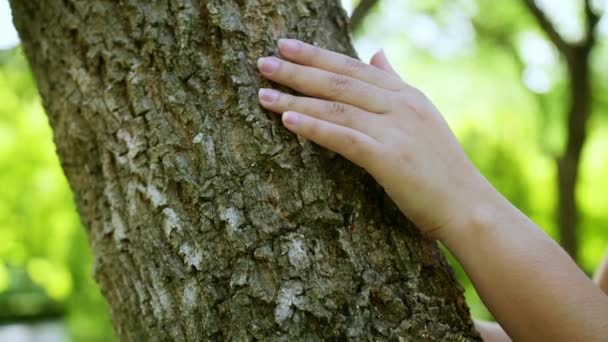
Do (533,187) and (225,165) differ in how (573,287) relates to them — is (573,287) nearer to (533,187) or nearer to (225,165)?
(225,165)

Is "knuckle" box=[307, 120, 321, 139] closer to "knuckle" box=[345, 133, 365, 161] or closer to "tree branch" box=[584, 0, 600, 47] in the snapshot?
"knuckle" box=[345, 133, 365, 161]

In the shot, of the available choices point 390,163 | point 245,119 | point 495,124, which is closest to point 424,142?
point 390,163

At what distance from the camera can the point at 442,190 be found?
119 cm

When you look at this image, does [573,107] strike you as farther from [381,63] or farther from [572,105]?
[381,63]

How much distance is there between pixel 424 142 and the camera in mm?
1219

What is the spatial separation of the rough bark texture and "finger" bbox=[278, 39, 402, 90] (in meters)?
0.05

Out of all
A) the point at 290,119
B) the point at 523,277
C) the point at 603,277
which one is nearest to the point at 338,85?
the point at 290,119

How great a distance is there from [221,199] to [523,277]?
56 cm

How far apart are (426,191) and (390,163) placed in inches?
3.3

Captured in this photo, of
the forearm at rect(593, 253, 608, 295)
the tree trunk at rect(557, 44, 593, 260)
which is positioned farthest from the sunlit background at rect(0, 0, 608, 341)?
the forearm at rect(593, 253, 608, 295)

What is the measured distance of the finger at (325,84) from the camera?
49.4 inches

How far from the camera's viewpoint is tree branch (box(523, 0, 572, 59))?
5.31 meters

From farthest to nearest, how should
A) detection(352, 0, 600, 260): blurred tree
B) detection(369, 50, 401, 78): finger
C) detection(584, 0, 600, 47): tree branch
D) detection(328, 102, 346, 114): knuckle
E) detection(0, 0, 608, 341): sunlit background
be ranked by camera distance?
1. detection(0, 0, 608, 341): sunlit background
2. detection(352, 0, 600, 260): blurred tree
3. detection(584, 0, 600, 47): tree branch
4. detection(369, 50, 401, 78): finger
5. detection(328, 102, 346, 114): knuckle

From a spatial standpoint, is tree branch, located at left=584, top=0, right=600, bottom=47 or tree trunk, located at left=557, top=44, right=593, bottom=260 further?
tree trunk, located at left=557, top=44, right=593, bottom=260
